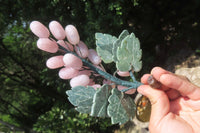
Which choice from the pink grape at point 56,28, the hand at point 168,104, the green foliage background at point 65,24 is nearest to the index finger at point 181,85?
the hand at point 168,104

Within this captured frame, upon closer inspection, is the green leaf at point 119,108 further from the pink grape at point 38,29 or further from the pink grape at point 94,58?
the pink grape at point 38,29

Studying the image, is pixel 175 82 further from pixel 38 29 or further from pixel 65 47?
pixel 38 29

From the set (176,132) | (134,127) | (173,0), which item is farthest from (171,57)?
(176,132)

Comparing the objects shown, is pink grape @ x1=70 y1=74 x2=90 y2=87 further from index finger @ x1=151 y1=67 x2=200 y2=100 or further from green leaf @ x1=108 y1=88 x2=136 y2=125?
index finger @ x1=151 y1=67 x2=200 y2=100

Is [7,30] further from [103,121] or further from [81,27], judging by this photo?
[103,121]

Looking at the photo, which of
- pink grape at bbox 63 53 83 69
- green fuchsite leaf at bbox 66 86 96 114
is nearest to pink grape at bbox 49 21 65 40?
pink grape at bbox 63 53 83 69

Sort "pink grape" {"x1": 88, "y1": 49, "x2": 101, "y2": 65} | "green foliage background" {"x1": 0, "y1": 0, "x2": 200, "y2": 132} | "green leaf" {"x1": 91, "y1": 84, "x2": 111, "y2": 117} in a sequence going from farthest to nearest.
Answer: "green foliage background" {"x1": 0, "y1": 0, "x2": 200, "y2": 132} → "pink grape" {"x1": 88, "y1": 49, "x2": 101, "y2": 65} → "green leaf" {"x1": 91, "y1": 84, "x2": 111, "y2": 117}

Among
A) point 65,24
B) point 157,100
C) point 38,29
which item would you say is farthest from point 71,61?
point 65,24
